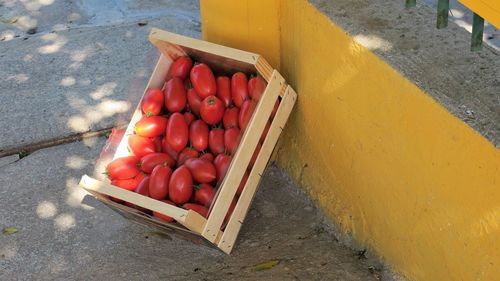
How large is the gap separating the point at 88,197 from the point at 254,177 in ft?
3.07

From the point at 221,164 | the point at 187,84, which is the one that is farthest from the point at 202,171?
the point at 187,84

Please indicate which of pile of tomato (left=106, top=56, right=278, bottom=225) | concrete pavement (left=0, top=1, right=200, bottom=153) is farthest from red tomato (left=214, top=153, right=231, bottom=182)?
concrete pavement (left=0, top=1, right=200, bottom=153)

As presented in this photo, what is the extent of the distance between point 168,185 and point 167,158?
179mm

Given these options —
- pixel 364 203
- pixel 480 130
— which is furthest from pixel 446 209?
pixel 364 203

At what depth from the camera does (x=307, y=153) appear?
345 centimetres

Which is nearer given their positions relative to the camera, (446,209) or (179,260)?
(446,209)

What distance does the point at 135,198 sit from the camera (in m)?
2.99

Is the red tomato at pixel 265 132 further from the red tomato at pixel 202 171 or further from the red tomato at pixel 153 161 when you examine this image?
the red tomato at pixel 153 161

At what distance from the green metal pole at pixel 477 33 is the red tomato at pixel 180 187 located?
1229mm

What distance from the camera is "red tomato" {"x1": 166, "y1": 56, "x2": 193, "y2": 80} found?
11.4ft

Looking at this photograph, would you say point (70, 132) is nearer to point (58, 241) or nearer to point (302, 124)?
point (58, 241)

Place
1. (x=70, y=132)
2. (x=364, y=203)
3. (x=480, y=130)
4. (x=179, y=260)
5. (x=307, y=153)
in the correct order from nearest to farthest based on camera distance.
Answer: (x=480, y=130), (x=364, y=203), (x=179, y=260), (x=307, y=153), (x=70, y=132)

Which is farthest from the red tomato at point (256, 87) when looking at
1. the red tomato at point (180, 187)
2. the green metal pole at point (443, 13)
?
the green metal pole at point (443, 13)

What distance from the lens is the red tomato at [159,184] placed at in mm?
3146
